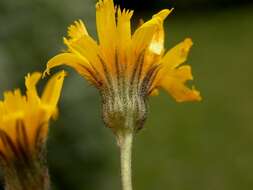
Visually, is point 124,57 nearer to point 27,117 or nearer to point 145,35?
point 145,35

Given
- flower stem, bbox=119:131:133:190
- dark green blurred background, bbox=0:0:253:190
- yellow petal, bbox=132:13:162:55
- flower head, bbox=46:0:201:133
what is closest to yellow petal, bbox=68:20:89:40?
flower head, bbox=46:0:201:133

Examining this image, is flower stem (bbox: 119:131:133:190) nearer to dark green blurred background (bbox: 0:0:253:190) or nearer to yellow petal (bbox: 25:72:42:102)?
yellow petal (bbox: 25:72:42:102)

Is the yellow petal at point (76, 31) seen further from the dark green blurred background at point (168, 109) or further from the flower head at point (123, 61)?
the dark green blurred background at point (168, 109)

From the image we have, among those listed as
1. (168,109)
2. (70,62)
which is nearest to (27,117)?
(70,62)

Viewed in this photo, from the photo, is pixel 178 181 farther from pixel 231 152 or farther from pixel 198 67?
pixel 198 67

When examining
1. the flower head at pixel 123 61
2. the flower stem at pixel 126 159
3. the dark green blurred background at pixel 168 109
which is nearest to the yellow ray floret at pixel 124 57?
the flower head at pixel 123 61

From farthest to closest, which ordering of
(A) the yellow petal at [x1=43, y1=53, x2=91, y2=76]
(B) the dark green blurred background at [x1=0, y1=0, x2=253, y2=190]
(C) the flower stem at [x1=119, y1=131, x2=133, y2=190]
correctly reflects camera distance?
(B) the dark green blurred background at [x1=0, y1=0, x2=253, y2=190], (A) the yellow petal at [x1=43, y1=53, x2=91, y2=76], (C) the flower stem at [x1=119, y1=131, x2=133, y2=190]
